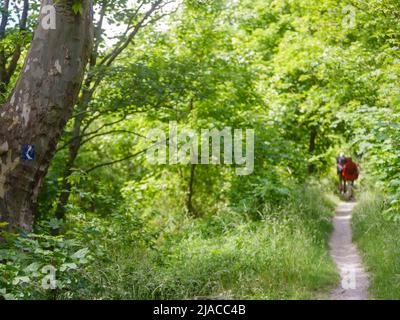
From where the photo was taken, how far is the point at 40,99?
18.2ft

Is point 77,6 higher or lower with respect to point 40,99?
higher

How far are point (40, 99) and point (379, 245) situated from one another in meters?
6.03

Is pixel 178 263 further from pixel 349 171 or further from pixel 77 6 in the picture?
pixel 349 171

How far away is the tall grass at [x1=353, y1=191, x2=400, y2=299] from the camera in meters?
6.69

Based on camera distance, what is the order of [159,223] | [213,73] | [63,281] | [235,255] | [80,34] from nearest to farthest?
[63,281] < [80,34] < [235,255] < [213,73] < [159,223]

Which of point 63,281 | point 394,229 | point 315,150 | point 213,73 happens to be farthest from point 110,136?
point 63,281

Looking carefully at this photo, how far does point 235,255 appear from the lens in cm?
759

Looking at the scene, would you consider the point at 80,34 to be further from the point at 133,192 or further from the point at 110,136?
the point at 110,136

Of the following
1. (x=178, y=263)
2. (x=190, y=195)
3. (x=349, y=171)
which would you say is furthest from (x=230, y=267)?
(x=349, y=171)

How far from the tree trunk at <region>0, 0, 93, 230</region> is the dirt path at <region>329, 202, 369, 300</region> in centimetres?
414

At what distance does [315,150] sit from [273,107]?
5889 millimetres

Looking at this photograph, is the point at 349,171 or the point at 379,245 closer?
the point at 379,245

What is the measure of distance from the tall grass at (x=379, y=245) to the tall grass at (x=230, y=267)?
658 millimetres

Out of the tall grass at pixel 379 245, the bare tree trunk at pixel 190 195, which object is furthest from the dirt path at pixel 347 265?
the bare tree trunk at pixel 190 195
